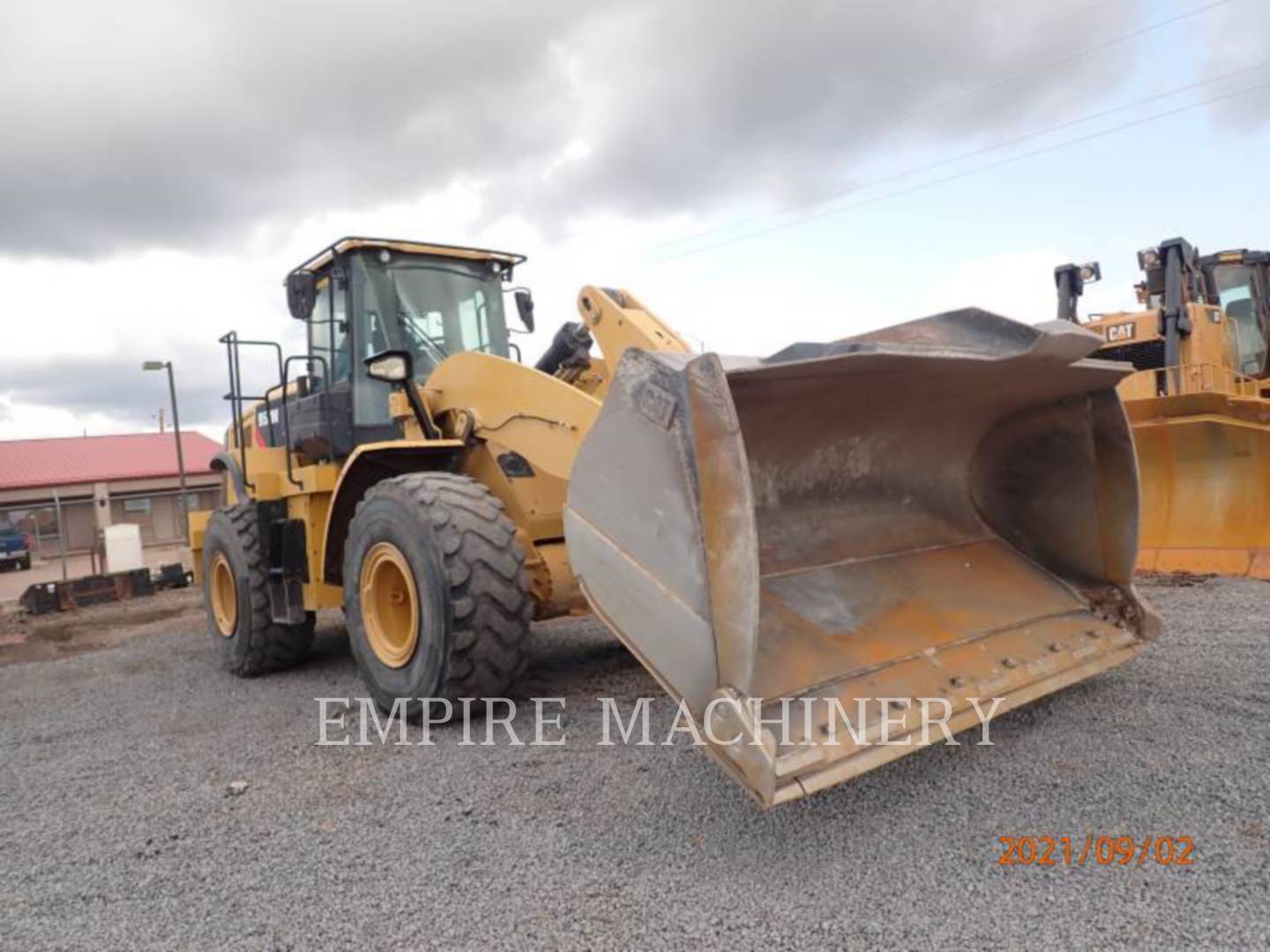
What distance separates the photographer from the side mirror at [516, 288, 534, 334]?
5.71 metres

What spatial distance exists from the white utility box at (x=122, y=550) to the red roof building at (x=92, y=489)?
11035mm

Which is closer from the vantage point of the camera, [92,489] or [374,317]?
[374,317]

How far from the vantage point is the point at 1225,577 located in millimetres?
5770

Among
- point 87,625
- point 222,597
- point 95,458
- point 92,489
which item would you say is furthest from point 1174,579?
point 95,458

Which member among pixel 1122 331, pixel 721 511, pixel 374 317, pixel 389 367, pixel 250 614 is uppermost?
pixel 374 317

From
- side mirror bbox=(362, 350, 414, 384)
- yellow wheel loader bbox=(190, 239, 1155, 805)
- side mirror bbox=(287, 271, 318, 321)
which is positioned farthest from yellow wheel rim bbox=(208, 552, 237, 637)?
side mirror bbox=(362, 350, 414, 384)

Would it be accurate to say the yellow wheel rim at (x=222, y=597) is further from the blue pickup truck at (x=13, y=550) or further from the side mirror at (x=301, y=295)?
the blue pickup truck at (x=13, y=550)

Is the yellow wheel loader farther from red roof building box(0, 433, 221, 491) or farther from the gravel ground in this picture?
red roof building box(0, 433, 221, 491)

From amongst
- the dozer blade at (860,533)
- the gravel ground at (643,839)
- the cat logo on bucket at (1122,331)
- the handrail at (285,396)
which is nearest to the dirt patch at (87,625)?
the handrail at (285,396)

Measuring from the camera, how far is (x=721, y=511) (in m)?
2.39

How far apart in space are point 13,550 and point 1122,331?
2546 centimetres

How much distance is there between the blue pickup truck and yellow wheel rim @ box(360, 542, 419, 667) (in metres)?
22.8

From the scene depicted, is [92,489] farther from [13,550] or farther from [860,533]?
[860,533]

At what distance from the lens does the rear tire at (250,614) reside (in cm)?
560
